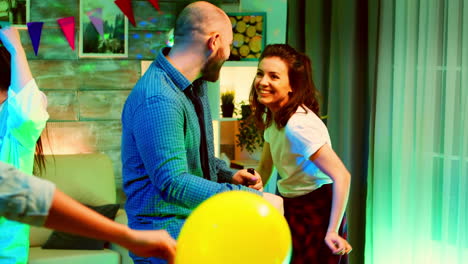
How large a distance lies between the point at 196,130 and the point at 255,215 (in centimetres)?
50

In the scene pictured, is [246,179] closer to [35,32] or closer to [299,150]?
[299,150]

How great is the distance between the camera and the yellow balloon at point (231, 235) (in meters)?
1.09

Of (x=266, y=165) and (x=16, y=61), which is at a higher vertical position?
(x=16, y=61)

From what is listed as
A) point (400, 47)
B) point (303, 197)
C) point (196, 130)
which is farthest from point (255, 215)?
point (400, 47)

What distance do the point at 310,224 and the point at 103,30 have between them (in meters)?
2.56

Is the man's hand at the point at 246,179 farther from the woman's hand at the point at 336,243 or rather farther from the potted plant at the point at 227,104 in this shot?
the potted plant at the point at 227,104

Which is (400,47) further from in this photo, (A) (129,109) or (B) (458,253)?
(A) (129,109)

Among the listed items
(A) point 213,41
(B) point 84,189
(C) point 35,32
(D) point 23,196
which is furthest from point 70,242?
(D) point 23,196

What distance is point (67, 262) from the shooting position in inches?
129

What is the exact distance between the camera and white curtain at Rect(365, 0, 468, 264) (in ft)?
9.12

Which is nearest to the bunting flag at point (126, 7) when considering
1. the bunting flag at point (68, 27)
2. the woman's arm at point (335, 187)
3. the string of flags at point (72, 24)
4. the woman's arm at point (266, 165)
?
the string of flags at point (72, 24)

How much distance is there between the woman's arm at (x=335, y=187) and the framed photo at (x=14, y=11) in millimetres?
2783

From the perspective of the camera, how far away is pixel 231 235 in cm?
109

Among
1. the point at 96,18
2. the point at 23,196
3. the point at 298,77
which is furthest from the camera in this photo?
the point at 96,18
